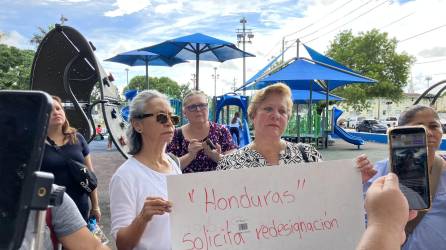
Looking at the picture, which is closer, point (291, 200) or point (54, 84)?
point (291, 200)

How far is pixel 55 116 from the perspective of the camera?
314 centimetres

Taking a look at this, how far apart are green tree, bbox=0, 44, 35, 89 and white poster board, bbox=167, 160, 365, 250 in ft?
114

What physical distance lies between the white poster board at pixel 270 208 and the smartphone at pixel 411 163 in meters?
0.42

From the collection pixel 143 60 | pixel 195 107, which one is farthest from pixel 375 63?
pixel 195 107

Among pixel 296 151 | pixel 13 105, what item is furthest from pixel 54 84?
pixel 13 105

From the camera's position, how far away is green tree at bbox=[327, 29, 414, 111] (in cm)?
3169

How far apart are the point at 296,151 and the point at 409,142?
0.98 m

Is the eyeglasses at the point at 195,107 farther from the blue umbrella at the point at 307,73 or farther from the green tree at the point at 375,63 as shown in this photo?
the green tree at the point at 375,63

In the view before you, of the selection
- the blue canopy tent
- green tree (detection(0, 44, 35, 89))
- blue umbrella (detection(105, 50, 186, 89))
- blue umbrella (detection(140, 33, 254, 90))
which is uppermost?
green tree (detection(0, 44, 35, 89))

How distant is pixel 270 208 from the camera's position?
1.64 m

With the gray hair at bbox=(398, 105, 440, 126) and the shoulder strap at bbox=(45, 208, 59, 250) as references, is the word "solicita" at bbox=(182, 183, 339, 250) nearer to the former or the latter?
the shoulder strap at bbox=(45, 208, 59, 250)

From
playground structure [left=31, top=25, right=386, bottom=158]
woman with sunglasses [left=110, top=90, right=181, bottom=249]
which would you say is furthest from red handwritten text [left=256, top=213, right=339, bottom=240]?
playground structure [left=31, top=25, right=386, bottom=158]

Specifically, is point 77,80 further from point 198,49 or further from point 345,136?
point 345,136

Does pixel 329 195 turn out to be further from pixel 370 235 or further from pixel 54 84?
pixel 54 84
